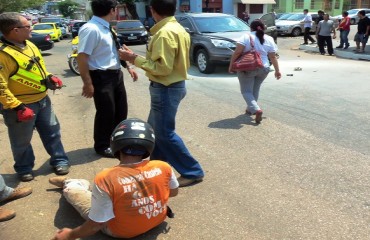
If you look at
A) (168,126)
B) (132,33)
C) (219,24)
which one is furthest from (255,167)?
(132,33)

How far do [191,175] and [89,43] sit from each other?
174 cm

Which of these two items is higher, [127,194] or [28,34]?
[28,34]

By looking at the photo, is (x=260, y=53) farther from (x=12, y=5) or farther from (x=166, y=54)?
(x=12, y=5)

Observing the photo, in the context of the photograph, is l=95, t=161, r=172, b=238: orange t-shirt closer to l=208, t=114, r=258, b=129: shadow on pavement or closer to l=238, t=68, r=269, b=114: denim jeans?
l=208, t=114, r=258, b=129: shadow on pavement

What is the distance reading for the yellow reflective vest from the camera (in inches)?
136

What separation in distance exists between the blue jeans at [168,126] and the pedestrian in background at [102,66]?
847 mm

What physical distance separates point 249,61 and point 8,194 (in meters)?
3.75

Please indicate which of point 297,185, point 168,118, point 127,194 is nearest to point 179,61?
point 168,118

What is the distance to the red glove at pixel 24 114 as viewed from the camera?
3.50 meters

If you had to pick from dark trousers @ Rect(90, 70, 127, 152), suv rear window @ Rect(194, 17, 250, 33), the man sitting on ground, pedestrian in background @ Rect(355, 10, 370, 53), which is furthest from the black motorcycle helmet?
pedestrian in background @ Rect(355, 10, 370, 53)

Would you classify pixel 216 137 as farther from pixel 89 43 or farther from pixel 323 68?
pixel 323 68

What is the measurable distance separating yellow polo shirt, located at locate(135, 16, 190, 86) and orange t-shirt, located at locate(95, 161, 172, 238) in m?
0.98

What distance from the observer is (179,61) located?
343cm

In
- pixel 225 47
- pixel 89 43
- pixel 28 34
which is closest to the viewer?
pixel 28 34
